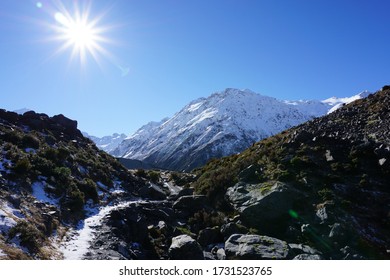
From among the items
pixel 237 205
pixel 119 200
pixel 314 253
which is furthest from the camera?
pixel 119 200

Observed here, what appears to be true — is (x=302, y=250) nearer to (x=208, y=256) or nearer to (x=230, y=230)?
(x=230, y=230)

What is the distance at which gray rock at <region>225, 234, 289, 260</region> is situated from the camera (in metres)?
19.9

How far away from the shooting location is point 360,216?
981 inches

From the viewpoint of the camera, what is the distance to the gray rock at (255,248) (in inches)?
783

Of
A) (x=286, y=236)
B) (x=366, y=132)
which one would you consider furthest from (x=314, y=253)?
(x=366, y=132)

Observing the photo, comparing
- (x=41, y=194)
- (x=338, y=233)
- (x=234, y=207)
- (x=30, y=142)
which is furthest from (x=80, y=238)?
(x=30, y=142)

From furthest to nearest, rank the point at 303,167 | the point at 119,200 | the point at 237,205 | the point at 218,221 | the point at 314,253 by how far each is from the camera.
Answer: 1. the point at 119,200
2. the point at 303,167
3. the point at 237,205
4. the point at 218,221
5. the point at 314,253

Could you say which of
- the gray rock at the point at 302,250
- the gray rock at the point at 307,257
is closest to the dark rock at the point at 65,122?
the gray rock at the point at 302,250

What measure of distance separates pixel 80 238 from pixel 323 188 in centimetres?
2098

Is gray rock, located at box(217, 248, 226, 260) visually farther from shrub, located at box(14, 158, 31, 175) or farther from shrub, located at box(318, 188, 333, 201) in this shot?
shrub, located at box(14, 158, 31, 175)

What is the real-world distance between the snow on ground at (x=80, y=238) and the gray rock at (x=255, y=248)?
9.20 metres

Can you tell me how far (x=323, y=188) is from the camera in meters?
29.2

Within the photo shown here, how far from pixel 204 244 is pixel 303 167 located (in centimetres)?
1489
